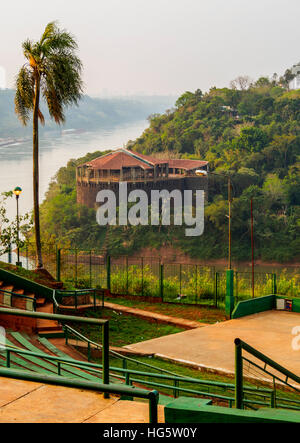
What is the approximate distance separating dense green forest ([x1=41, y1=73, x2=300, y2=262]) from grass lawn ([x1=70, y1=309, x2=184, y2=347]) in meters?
70.2

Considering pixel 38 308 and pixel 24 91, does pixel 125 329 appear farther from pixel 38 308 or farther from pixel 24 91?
pixel 24 91

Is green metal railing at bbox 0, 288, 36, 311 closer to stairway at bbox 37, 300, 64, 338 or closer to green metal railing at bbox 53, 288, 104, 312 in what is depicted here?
stairway at bbox 37, 300, 64, 338

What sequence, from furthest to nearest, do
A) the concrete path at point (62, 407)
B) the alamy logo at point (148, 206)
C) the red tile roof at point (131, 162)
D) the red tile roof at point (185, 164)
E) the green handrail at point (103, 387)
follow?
the red tile roof at point (185, 164), the red tile roof at point (131, 162), the alamy logo at point (148, 206), the concrete path at point (62, 407), the green handrail at point (103, 387)

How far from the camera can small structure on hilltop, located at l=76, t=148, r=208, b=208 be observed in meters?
105

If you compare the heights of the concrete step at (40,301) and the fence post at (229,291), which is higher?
the concrete step at (40,301)

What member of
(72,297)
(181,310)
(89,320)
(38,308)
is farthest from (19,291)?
(89,320)

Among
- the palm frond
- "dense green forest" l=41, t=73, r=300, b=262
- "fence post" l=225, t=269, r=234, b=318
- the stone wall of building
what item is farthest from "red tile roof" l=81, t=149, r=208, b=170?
"fence post" l=225, t=269, r=234, b=318

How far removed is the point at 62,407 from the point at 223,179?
10633 cm

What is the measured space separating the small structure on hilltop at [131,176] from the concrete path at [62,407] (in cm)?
9809

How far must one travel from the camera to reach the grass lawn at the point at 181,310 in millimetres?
24336

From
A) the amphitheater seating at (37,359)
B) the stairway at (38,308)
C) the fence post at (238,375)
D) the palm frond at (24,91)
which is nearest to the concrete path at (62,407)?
the fence post at (238,375)

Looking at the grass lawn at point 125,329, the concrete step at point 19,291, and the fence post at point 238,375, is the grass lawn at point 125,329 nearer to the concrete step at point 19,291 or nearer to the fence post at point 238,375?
the concrete step at point 19,291

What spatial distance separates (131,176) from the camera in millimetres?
105812

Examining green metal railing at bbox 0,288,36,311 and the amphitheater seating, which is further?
green metal railing at bbox 0,288,36,311
